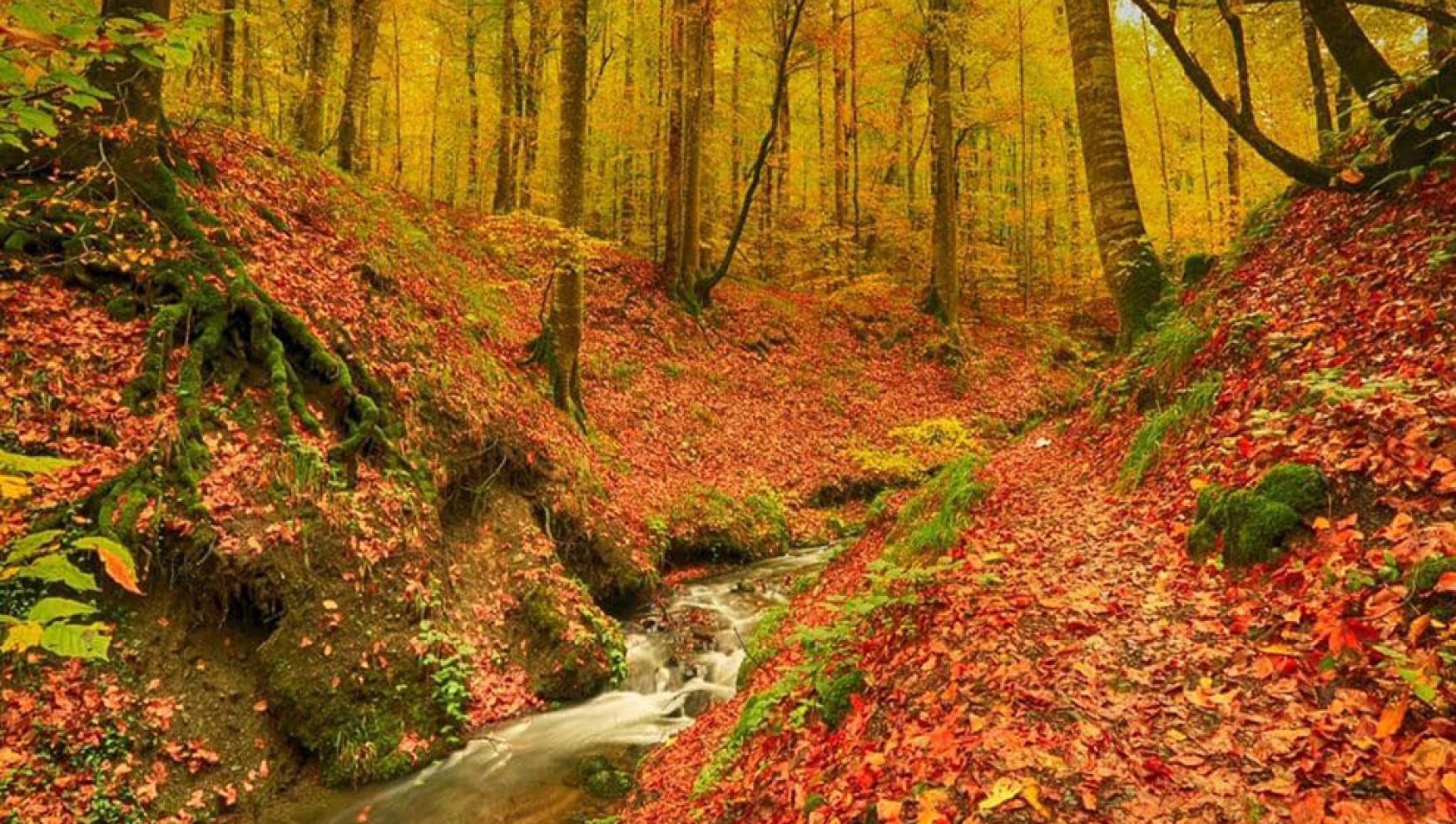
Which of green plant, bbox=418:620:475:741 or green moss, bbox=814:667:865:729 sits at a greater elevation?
green moss, bbox=814:667:865:729

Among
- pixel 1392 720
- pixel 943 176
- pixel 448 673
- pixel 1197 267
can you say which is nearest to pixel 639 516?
pixel 448 673

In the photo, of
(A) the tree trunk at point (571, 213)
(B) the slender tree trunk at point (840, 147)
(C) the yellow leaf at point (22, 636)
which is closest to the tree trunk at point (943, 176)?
(B) the slender tree trunk at point (840, 147)

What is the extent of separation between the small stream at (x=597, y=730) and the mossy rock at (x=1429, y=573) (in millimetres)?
5824

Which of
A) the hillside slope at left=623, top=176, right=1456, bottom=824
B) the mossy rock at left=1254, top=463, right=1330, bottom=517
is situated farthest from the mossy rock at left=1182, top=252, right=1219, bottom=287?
the mossy rock at left=1254, top=463, right=1330, bottom=517

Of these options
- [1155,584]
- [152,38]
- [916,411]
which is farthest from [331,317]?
[916,411]

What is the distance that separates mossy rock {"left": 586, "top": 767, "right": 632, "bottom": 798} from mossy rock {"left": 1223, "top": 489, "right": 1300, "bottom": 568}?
512cm

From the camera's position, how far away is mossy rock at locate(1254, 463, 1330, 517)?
4.07 m

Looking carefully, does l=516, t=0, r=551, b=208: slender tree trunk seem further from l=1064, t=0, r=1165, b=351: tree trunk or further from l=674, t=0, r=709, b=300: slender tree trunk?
l=1064, t=0, r=1165, b=351: tree trunk

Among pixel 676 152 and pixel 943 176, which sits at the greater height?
pixel 676 152

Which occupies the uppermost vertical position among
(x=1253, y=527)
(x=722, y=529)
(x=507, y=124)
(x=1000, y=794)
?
(x=507, y=124)

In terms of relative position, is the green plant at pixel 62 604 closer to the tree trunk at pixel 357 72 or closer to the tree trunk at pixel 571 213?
the tree trunk at pixel 571 213

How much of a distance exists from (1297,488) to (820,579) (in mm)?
5669

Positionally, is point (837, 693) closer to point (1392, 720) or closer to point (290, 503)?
point (1392, 720)

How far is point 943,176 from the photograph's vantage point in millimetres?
20969
